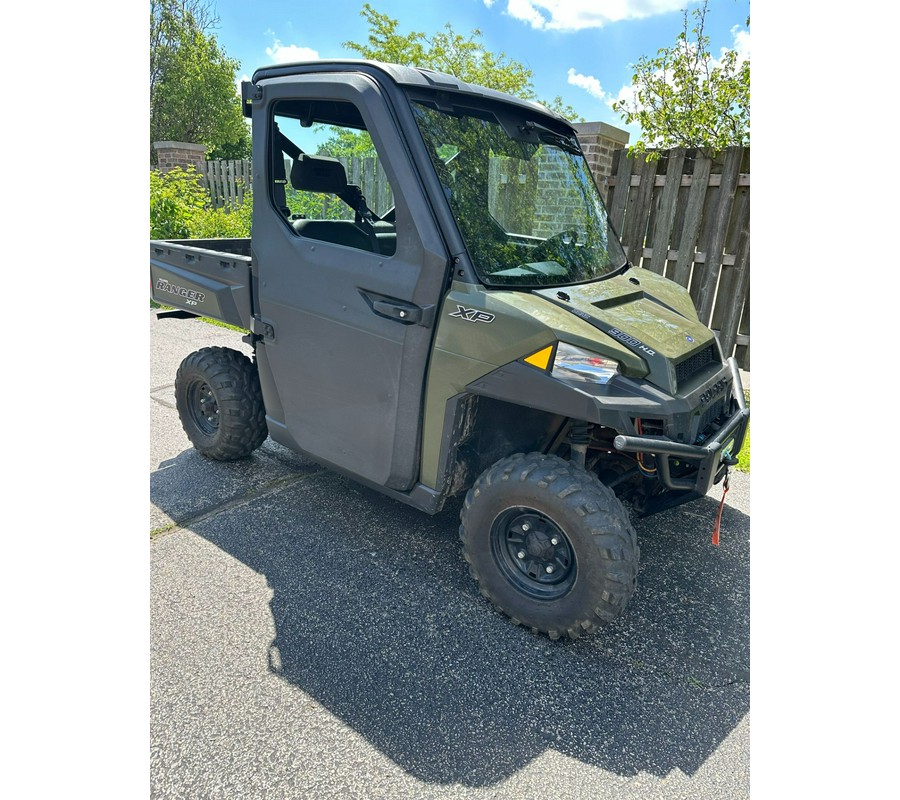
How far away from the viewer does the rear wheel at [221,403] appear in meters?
3.96

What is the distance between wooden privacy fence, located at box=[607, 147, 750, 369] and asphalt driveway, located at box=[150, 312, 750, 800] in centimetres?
363

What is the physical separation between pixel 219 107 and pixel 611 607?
3165 centimetres

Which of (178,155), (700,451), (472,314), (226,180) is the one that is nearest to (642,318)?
(700,451)

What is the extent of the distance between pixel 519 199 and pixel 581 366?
1036 millimetres

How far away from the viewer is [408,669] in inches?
101

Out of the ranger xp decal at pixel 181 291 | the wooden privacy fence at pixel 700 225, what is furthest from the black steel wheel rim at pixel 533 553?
the wooden privacy fence at pixel 700 225

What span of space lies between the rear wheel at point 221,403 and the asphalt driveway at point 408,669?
433mm

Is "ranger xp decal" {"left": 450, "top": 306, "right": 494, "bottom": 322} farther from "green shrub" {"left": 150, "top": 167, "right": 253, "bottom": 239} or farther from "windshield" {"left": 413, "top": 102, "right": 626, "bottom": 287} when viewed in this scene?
"green shrub" {"left": 150, "top": 167, "right": 253, "bottom": 239}

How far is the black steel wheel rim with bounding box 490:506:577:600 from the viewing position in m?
2.72

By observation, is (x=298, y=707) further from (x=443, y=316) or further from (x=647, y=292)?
(x=647, y=292)

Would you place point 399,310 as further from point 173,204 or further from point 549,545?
point 173,204

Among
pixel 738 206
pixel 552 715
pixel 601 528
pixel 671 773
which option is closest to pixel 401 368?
pixel 601 528

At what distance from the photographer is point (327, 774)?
2.10 metres

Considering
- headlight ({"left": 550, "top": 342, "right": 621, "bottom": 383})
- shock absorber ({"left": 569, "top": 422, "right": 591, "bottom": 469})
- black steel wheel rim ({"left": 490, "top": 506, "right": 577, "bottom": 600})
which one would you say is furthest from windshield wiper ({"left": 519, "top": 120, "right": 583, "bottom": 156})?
black steel wheel rim ({"left": 490, "top": 506, "right": 577, "bottom": 600})
